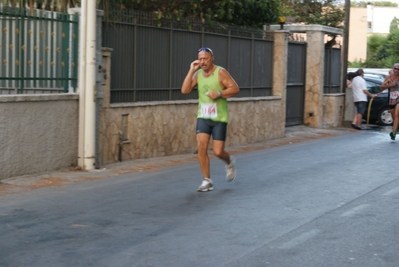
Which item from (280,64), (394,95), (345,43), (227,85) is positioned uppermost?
(345,43)

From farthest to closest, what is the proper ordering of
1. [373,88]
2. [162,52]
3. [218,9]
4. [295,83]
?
[373,88] → [295,83] → [218,9] → [162,52]

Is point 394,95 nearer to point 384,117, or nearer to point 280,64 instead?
point 280,64

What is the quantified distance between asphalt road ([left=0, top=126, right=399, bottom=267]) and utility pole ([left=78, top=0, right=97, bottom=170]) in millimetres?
719

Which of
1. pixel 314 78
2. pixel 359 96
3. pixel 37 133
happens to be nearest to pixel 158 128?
pixel 37 133

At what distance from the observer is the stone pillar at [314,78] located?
69.5 ft

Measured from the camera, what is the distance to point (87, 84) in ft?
37.9

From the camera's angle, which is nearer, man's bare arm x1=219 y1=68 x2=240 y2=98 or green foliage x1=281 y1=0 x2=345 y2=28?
man's bare arm x1=219 y1=68 x2=240 y2=98

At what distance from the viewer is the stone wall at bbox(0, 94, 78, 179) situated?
10.4 m

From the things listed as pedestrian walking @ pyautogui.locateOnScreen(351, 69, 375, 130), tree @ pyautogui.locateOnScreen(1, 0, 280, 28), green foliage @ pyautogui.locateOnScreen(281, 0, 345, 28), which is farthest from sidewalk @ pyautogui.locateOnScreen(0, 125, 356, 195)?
green foliage @ pyautogui.locateOnScreen(281, 0, 345, 28)

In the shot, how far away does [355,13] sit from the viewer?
242ft

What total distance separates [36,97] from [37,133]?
52cm

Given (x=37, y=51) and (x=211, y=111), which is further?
(x=37, y=51)

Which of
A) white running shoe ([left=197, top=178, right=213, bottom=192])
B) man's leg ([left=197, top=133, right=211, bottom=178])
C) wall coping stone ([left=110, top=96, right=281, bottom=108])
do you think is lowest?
white running shoe ([left=197, top=178, right=213, bottom=192])

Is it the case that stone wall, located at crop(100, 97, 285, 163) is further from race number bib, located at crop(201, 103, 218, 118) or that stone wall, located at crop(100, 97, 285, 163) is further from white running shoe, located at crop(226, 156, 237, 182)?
race number bib, located at crop(201, 103, 218, 118)
